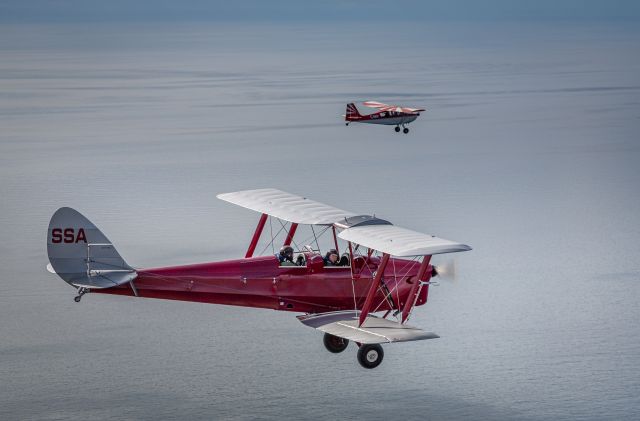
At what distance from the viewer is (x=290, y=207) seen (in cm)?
2730

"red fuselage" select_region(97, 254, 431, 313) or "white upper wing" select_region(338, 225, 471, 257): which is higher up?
"white upper wing" select_region(338, 225, 471, 257)

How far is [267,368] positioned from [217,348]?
5.96 ft

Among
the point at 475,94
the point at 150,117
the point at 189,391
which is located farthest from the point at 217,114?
the point at 189,391

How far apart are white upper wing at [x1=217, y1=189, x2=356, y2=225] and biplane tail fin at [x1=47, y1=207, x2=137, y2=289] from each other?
11.6 feet

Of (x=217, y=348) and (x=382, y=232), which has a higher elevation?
(x=382, y=232)

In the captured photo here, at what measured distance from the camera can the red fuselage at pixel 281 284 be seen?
82.8 ft

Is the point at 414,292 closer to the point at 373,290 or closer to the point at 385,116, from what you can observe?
the point at 373,290

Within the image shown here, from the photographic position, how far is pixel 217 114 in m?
78.2

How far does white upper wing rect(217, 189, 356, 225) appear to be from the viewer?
26.2m

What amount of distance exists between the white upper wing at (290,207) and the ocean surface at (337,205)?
289 cm

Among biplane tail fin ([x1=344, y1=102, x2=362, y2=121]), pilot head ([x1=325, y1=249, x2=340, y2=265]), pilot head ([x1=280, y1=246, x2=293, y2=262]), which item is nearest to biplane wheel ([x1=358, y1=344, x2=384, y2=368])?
pilot head ([x1=325, y1=249, x2=340, y2=265])

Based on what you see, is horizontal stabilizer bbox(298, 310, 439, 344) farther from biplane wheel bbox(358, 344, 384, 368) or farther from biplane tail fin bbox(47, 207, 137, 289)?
biplane tail fin bbox(47, 207, 137, 289)

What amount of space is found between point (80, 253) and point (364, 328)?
5.14m

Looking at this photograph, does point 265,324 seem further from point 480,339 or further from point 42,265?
point 42,265
